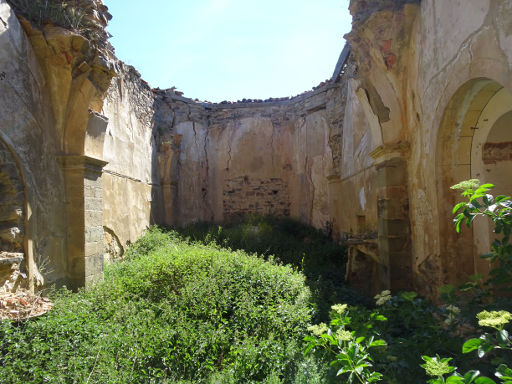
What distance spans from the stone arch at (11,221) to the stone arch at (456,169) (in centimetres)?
486

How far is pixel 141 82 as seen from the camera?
945cm

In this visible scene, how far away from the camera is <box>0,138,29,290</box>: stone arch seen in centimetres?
358

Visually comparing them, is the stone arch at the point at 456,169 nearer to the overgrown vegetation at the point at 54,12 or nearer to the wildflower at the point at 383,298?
the wildflower at the point at 383,298

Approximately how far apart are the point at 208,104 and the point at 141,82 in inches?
130

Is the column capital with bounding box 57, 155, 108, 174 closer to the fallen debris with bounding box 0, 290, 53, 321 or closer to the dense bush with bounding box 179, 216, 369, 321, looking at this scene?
the fallen debris with bounding box 0, 290, 53, 321

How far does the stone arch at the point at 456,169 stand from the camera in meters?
3.37

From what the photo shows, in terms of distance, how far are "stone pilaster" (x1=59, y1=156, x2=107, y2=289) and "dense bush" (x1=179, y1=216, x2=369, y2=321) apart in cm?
309

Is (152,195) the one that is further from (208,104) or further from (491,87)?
(491,87)

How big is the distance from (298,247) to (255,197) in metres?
3.95

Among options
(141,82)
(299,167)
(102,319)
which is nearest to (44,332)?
(102,319)

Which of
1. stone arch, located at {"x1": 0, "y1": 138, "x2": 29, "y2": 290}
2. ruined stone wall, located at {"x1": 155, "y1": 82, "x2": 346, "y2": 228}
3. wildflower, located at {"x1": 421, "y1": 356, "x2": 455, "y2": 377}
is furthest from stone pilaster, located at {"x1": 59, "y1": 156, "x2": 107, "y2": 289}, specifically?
ruined stone wall, located at {"x1": 155, "y1": 82, "x2": 346, "y2": 228}

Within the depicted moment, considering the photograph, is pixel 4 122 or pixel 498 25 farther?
pixel 4 122

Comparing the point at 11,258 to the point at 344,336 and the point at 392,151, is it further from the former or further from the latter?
the point at 392,151

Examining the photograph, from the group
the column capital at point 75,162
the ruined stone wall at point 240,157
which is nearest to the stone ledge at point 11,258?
Answer: the column capital at point 75,162
